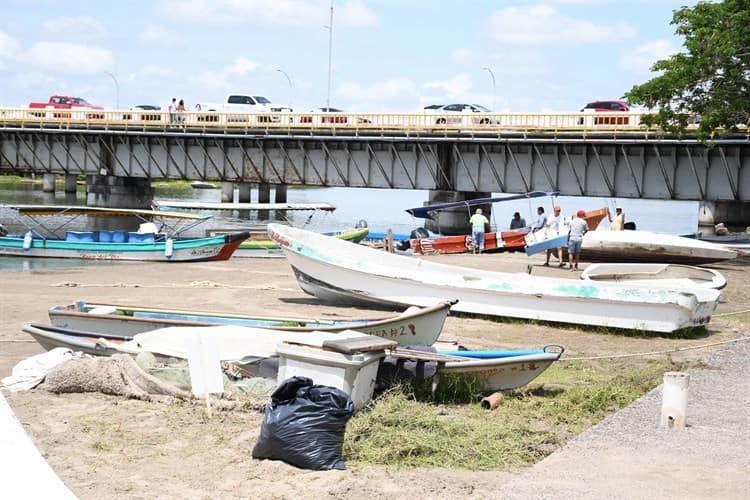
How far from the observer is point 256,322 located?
531 inches

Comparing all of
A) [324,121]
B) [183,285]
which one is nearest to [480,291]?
[183,285]

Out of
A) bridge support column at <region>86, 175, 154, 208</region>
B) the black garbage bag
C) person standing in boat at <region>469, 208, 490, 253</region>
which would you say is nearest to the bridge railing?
bridge support column at <region>86, 175, 154, 208</region>

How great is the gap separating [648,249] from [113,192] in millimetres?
45012

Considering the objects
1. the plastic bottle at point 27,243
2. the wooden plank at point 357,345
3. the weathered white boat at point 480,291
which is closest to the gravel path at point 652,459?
the wooden plank at point 357,345

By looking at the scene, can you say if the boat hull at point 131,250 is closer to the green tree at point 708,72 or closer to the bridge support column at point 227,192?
the green tree at point 708,72

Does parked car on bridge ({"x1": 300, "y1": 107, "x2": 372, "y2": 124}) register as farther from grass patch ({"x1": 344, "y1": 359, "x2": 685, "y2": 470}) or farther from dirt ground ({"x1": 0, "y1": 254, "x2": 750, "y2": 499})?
grass patch ({"x1": 344, "y1": 359, "x2": 685, "y2": 470})

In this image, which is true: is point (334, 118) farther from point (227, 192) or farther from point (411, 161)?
point (227, 192)

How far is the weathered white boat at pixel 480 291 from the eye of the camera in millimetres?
16234

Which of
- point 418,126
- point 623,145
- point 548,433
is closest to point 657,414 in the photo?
point 548,433

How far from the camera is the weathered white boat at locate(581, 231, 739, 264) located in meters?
27.8

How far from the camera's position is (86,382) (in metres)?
11.1

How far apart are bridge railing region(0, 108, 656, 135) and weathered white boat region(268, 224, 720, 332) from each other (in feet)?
91.4

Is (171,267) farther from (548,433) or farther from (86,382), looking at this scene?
(548,433)

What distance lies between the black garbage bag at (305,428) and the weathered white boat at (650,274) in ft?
39.7
